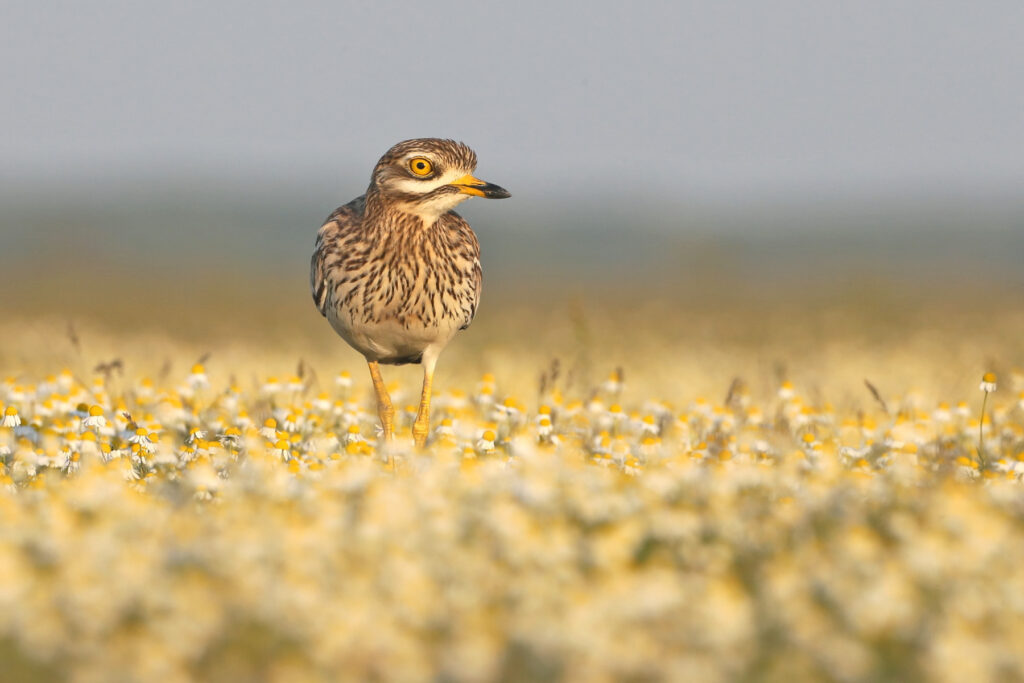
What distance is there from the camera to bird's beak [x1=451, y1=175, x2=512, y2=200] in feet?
27.8

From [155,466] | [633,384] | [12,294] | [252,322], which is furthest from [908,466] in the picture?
[12,294]

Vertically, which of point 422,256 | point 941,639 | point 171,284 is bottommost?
point 171,284

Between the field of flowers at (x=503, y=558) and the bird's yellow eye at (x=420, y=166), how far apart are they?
2008 millimetres

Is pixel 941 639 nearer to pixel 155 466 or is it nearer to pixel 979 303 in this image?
pixel 155 466

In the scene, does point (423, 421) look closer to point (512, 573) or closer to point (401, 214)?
point (401, 214)

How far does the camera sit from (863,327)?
2288cm

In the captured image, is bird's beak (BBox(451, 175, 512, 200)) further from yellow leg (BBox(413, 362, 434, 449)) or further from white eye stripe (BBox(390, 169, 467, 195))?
yellow leg (BBox(413, 362, 434, 449))

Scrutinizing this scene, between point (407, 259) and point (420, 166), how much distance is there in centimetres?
70

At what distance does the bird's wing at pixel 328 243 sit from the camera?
9.23 meters

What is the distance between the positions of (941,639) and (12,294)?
3308 centimetres

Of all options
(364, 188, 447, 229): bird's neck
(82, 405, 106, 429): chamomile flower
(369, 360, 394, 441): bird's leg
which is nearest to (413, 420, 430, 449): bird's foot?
(369, 360, 394, 441): bird's leg

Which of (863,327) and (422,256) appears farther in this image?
(863,327)

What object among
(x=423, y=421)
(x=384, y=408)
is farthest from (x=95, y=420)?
(x=423, y=421)

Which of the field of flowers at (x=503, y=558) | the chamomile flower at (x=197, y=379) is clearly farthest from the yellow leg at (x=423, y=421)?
the chamomile flower at (x=197, y=379)
